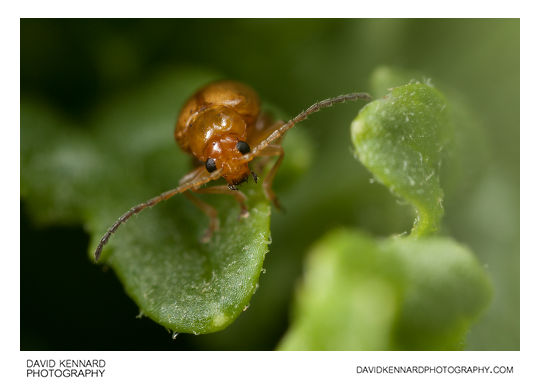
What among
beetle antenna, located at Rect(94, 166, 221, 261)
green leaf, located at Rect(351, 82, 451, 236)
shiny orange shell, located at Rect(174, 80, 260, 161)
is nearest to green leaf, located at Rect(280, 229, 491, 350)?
green leaf, located at Rect(351, 82, 451, 236)

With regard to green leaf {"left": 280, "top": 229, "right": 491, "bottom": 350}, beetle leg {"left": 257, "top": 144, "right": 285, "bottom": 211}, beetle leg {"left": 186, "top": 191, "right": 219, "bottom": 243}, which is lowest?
green leaf {"left": 280, "top": 229, "right": 491, "bottom": 350}

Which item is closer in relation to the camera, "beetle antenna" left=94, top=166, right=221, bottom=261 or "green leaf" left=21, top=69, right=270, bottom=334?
"green leaf" left=21, top=69, right=270, bottom=334

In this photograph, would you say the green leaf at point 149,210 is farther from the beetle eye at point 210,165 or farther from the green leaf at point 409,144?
the green leaf at point 409,144

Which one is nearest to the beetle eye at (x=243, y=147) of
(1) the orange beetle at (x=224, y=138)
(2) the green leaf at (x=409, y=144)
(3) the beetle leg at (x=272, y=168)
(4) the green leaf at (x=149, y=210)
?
(1) the orange beetle at (x=224, y=138)

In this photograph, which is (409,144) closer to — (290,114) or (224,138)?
(224,138)

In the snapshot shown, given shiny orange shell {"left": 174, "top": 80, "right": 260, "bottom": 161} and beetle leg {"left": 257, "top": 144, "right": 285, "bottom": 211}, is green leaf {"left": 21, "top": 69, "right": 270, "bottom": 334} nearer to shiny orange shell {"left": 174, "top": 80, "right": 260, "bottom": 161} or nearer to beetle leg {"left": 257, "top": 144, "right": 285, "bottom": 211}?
beetle leg {"left": 257, "top": 144, "right": 285, "bottom": 211}
